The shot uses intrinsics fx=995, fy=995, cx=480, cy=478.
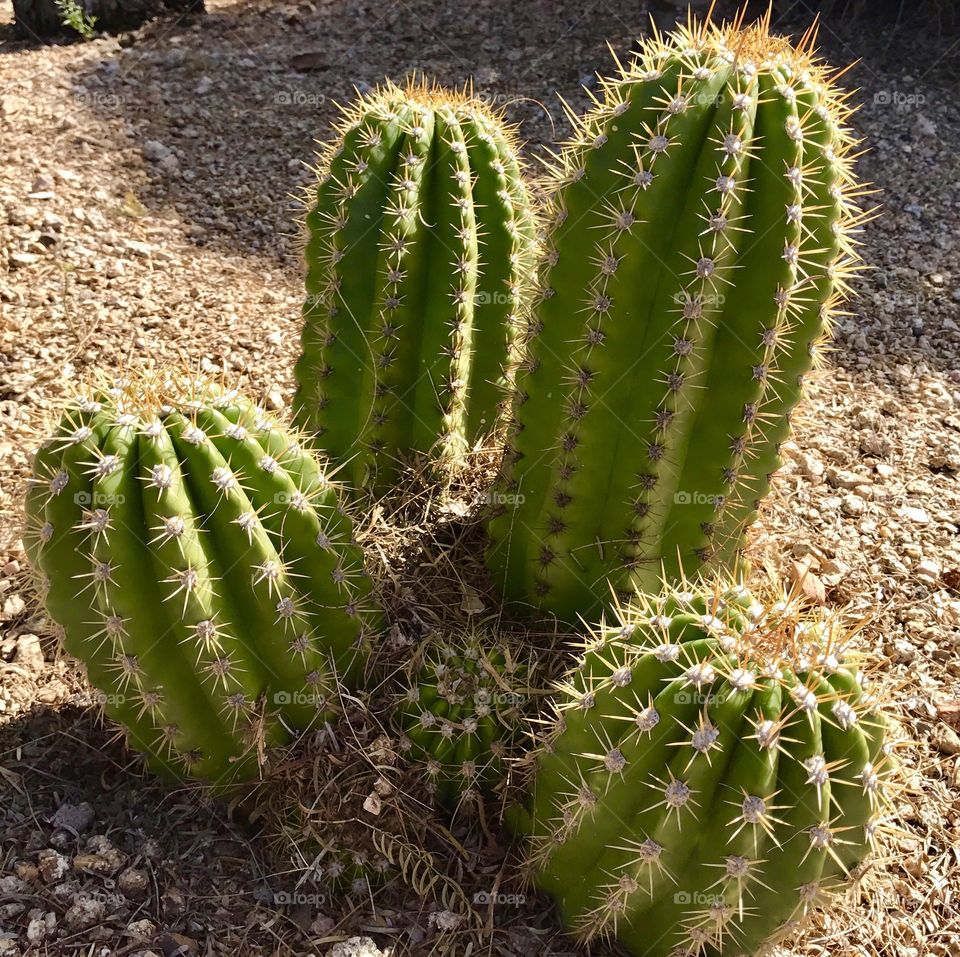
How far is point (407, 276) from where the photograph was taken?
270cm

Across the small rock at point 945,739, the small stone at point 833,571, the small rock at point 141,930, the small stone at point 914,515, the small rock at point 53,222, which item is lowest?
the small rock at point 141,930

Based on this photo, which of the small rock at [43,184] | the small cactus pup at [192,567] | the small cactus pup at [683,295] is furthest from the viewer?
the small rock at [43,184]

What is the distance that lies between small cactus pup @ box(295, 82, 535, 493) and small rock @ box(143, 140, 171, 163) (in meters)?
2.62

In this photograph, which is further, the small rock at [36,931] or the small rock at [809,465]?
the small rock at [809,465]

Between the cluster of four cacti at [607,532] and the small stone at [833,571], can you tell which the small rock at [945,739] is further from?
the cluster of four cacti at [607,532]

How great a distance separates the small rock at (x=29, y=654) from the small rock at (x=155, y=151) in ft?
10.3

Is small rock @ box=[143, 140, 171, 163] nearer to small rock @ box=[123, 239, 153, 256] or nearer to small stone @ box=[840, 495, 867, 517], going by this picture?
small rock @ box=[123, 239, 153, 256]

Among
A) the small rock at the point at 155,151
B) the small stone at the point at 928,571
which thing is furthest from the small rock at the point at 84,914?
the small rock at the point at 155,151

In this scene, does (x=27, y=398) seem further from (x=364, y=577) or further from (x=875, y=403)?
(x=875, y=403)

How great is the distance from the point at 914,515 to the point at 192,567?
256cm

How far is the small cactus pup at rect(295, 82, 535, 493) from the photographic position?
8.82 feet

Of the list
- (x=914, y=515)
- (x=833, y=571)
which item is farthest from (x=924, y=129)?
(x=833, y=571)

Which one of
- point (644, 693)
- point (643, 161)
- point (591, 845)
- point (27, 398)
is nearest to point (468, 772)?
point (591, 845)

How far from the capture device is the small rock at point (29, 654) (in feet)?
9.05
